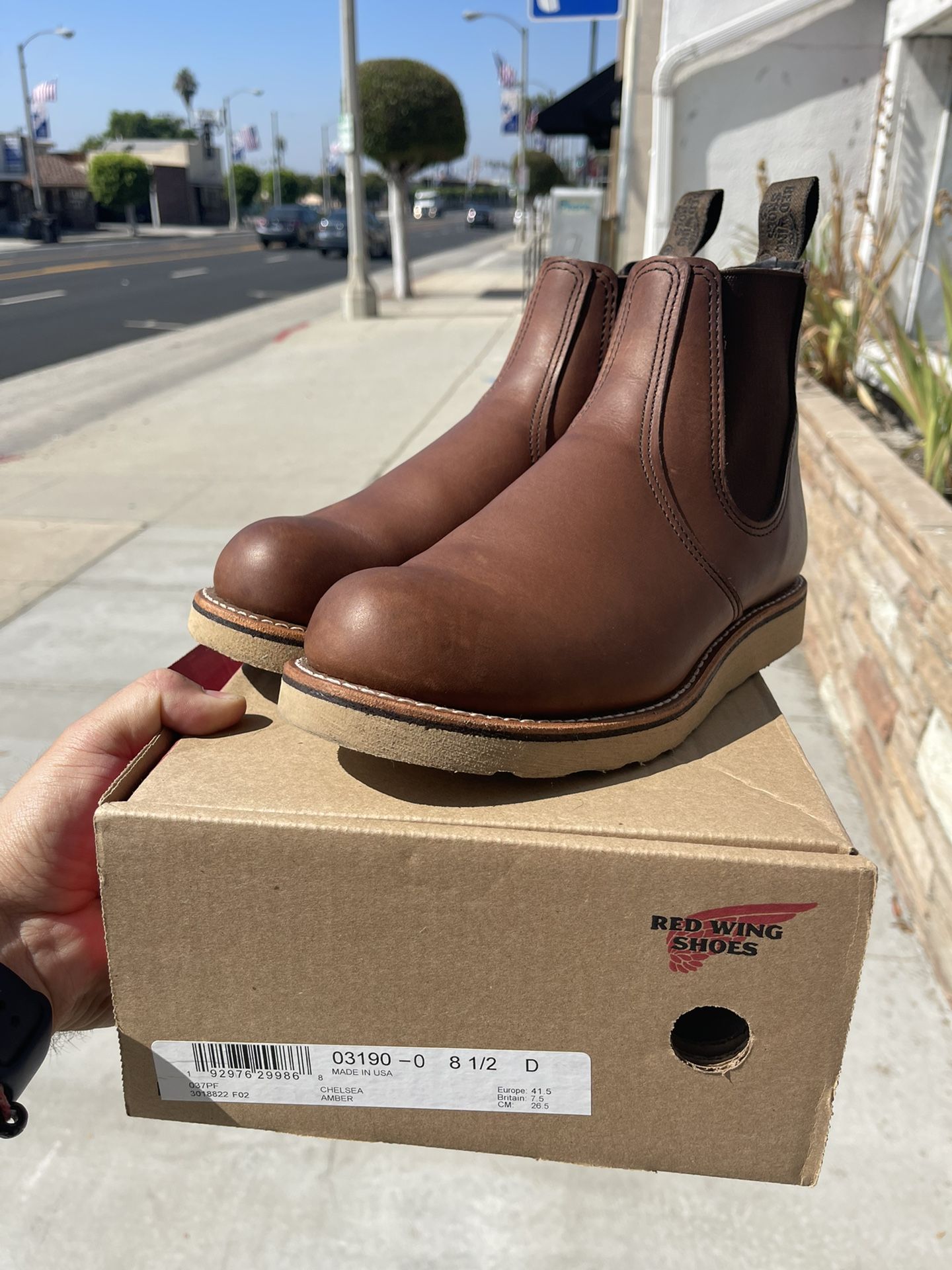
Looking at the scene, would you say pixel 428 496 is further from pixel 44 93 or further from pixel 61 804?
pixel 44 93

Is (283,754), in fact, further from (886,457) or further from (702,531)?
(886,457)

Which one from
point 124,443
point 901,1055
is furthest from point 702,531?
point 124,443

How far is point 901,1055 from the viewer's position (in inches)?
69.7

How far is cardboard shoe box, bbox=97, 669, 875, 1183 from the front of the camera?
0.76 m

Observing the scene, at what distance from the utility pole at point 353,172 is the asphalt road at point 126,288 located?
2355 millimetres

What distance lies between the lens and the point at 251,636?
95 centimetres

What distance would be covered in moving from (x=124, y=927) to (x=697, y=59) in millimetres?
6009

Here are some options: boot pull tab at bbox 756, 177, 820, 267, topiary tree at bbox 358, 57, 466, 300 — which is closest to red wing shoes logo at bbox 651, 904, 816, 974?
boot pull tab at bbox 756, 177, 820, 267

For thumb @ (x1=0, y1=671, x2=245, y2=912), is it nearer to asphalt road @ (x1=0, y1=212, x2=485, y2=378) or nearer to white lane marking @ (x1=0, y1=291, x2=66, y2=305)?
asphalt road @ (x1=0, y1=212, x2=485, y2=378)

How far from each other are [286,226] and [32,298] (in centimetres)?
1606

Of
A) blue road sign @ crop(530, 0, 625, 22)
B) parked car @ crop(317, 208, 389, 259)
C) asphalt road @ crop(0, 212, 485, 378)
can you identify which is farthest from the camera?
parked car @ crop(317, 208, 389, 259)

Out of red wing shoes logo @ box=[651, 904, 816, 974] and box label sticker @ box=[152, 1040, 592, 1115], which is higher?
red wing shoes logo @ box=[651, 904, 816, 974]

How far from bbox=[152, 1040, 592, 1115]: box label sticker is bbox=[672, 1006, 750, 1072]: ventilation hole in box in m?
0.10

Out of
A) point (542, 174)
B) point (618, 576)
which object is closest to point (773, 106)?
point (618, 576)
